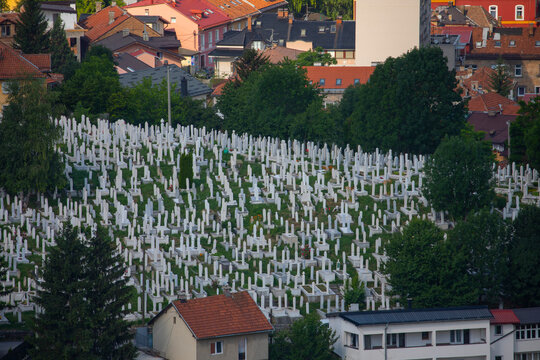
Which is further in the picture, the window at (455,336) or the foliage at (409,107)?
the foliage at (409,107)

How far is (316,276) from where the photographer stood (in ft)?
179

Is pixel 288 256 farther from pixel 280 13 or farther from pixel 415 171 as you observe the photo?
pixel 280 13

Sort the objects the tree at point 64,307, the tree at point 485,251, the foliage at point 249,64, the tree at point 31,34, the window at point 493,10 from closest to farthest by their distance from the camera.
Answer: the tree at point 64,307 → the tree at point 485,251 → the tree at point 31,34 → the foliage at point 249,64 → the window at point 493,10

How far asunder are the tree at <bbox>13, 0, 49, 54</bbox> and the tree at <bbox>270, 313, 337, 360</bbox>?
167ft

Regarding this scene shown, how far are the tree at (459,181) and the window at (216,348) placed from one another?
16189mm

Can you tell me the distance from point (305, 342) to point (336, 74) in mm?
63908

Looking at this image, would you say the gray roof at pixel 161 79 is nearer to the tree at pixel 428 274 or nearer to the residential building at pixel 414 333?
the tree at pixel 428 274

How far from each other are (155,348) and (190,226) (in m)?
9.57

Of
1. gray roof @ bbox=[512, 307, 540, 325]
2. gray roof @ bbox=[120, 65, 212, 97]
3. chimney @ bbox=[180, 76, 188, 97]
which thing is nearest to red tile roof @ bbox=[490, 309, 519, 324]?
gray roof @ bbox=[512, 307, 540, 325]

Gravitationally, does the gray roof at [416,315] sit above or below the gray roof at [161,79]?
below

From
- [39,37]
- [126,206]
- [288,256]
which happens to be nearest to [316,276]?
[288,256]

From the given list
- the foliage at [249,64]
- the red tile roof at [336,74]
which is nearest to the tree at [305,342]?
the foliage at [249,64]

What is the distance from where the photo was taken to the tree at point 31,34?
93.4 m

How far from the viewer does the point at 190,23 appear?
5325 inches
